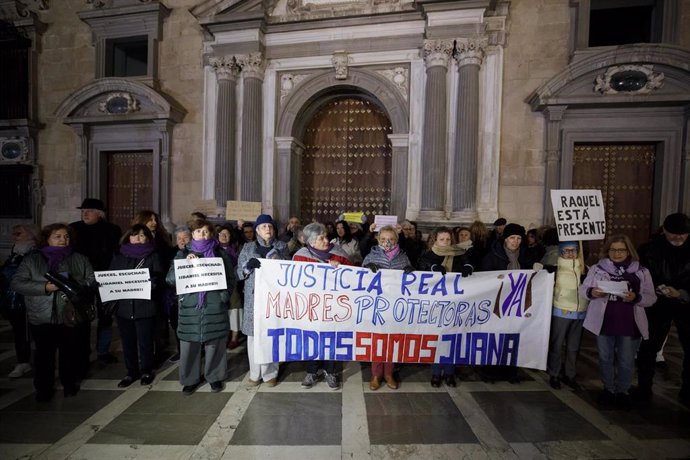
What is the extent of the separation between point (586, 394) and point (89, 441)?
481cm

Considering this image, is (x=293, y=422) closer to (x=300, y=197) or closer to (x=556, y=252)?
(x=556, y=252)

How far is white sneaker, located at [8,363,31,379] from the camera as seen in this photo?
3899mm

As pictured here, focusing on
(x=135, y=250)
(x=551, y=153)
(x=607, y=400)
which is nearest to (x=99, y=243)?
(x=135, y=250)

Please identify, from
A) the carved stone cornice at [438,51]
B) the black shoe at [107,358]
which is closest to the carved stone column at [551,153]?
the carved stone cornice at [438,51]

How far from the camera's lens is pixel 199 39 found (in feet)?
27.7

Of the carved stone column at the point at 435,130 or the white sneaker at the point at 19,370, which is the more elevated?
the carved stone column at the point at 435,130

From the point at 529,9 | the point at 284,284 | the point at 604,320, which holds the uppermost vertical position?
the point at 529,9

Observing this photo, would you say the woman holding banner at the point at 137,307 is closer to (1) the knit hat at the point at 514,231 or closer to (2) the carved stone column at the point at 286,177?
(1) the knit hat at the point at 514,231

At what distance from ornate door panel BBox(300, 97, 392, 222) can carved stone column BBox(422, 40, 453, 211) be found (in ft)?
4.15

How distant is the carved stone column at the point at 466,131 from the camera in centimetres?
687

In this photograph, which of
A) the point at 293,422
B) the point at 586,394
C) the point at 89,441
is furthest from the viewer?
the point at 586,394

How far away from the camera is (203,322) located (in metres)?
3.40

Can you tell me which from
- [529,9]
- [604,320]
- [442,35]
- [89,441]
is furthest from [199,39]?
[604,320]

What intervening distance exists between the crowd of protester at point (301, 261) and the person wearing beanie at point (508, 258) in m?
0.01
